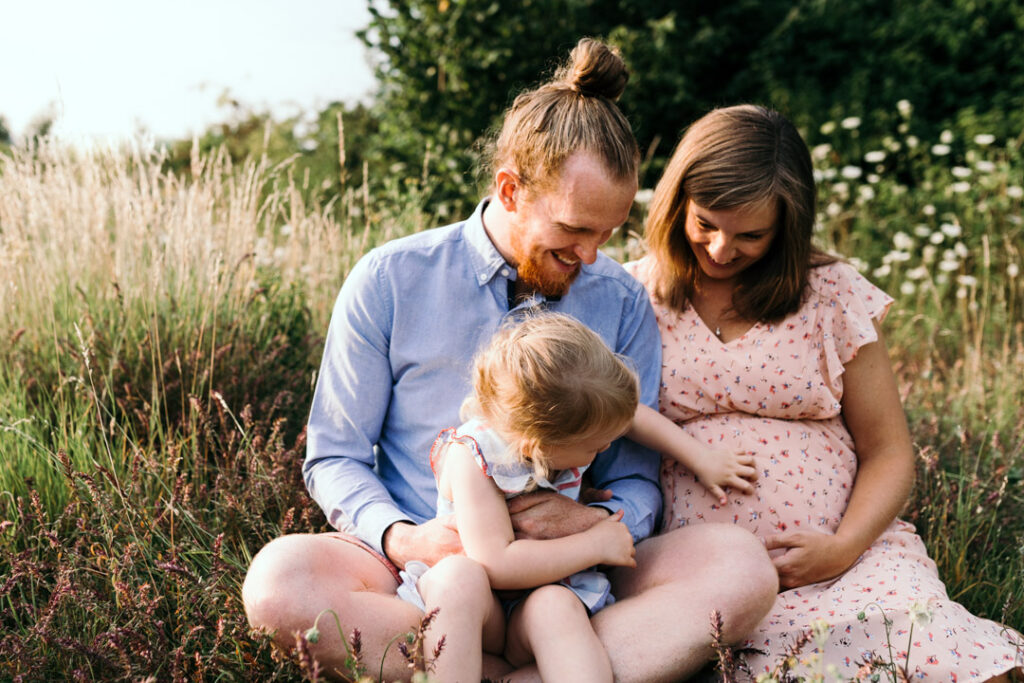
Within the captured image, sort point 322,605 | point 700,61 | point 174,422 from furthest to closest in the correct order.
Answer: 1. point 700,61
2. point 174,422
3. point 322,605

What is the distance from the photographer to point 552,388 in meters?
2.06

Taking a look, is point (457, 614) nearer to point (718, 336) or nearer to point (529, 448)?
point (529, 448)

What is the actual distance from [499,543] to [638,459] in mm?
696

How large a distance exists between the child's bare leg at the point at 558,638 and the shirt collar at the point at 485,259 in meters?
0.92

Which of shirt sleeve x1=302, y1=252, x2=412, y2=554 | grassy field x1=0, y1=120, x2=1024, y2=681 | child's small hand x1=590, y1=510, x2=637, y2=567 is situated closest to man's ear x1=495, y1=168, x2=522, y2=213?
shirt sleeve x1=302, y1=252, x2=412, y2=554

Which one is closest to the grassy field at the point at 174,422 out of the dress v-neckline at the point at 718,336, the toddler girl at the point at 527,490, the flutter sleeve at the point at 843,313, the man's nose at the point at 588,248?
the toddler girl at the point at 527,490

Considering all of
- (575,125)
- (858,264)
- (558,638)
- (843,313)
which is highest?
(575,125)

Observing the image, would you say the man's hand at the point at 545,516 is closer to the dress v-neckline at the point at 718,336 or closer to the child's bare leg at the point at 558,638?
the child's bare leg at the point at 558,638

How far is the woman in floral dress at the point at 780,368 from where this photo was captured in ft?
8.31

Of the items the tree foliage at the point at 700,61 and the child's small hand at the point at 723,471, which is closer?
the child's small hand at the point at 723,471

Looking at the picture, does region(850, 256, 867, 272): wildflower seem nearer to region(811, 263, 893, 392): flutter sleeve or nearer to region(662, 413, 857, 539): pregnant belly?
region(811, 263, 893, 392): flutter sleeve

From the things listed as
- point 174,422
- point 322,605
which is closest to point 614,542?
point 322,605

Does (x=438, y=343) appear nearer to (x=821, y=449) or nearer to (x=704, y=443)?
(x=704, y=443)

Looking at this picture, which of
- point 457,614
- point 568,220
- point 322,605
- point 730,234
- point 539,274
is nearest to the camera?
point 457,614
